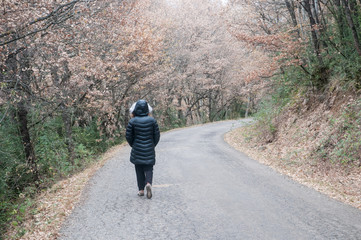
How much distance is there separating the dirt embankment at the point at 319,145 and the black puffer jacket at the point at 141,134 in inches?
157

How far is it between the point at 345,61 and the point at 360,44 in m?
1.02

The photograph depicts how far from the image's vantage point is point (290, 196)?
6672mm

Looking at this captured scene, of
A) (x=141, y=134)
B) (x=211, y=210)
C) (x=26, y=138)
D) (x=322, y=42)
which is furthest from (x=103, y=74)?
(x=211, y=210)

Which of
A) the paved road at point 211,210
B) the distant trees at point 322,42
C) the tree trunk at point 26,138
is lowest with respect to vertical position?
the paved road at point 211,210

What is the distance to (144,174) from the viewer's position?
7.00 meters

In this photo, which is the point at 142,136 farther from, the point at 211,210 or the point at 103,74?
the point at 103,74

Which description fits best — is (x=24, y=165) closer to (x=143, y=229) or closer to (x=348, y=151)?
(x=143, y=229)

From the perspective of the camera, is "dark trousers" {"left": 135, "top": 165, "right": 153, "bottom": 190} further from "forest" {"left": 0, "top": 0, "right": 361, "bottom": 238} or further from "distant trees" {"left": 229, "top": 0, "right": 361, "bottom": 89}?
"distant trees" {"left": 229, "top": 0, "right": 361, "bottom": 89}

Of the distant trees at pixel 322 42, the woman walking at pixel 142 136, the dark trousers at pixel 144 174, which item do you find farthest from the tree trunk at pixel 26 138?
the distant trees at pixel 322 42

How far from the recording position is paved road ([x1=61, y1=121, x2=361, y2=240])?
485 cm

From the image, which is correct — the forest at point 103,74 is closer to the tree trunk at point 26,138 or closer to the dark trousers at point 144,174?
the tree trunk at point 26,138

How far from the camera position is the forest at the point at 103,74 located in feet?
28.3

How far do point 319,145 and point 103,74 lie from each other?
9.76 m

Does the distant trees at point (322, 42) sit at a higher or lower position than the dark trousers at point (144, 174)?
higher
